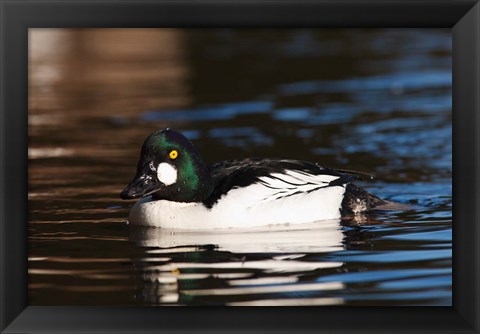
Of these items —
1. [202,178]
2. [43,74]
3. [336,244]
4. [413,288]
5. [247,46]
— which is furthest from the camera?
[247,46]

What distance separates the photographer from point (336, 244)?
10.9 m

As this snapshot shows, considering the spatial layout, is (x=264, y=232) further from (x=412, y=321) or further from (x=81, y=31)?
(x=81, y=31)

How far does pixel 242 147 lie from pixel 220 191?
13.0 feet

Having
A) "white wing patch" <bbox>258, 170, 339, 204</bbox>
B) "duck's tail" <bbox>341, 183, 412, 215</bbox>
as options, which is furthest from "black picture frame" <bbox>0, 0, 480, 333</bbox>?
"duck's tail" <bbox>341, 183, 412, 215</bbox>

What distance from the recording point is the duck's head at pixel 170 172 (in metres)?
11.5

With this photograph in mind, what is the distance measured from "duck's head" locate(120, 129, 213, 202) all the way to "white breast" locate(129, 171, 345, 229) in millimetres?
143

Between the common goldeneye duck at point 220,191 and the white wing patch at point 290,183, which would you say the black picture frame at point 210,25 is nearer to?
the common goldeneye duck at point 220,191

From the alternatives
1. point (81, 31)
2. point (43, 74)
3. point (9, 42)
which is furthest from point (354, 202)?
point (81, 31)

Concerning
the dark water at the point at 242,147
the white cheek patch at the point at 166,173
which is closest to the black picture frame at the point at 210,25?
the dark water at the point at 242,147

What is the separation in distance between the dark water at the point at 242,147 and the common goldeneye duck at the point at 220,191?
163 millimetres

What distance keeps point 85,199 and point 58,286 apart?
3.31m

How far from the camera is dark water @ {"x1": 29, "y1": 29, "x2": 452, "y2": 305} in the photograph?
32.0ft

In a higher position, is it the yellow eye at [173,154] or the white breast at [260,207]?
the yellow eye at [173,154]

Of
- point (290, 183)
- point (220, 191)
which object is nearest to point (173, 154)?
point (220, 191)
